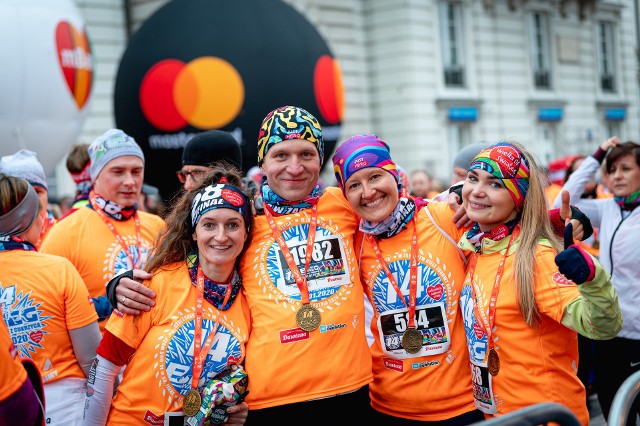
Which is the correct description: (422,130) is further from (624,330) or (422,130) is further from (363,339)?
(363,339)

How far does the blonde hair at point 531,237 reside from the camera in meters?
3.12

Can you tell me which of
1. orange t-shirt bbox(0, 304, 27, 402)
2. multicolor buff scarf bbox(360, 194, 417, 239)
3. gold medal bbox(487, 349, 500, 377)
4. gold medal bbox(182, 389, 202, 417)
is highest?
multicolor buff scarf bbox(360, 194, 417, 239)

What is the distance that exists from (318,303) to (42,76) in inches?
234

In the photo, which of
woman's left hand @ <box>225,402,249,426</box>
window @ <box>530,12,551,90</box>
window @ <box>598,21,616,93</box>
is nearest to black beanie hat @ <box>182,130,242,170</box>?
woman's left hand @ <box>225,402,249,426</box>

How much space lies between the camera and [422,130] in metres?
20.6

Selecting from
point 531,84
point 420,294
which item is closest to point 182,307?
point 420,294

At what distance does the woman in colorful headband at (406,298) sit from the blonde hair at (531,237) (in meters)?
0.38

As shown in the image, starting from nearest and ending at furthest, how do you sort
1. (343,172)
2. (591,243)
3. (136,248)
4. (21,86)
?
1. (343,172)
2. (136,248)
3. (591,243)
4. (21,86)

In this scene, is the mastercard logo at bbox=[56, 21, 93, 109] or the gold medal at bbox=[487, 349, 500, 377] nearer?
the gold medal at bbox=[487, 349, 500, 377]

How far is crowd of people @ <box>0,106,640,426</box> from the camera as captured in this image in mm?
3158

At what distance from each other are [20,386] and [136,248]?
2131 millimetres

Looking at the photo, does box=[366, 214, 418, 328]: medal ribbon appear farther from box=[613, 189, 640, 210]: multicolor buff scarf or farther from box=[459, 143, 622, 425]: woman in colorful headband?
box=[613, 189, 640, 210]: multicolor buff scarf

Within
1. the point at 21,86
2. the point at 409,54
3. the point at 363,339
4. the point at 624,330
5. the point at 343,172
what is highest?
the point at 409,54

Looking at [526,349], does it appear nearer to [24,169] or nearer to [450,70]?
[24,169]
